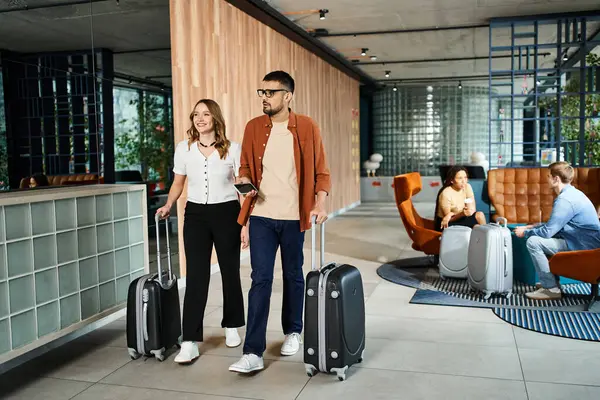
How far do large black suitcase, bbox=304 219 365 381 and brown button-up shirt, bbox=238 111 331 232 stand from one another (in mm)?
234

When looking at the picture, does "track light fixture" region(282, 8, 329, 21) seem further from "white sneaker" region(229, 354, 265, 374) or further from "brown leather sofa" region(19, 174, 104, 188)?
"white sneaker" region(229, 354, 265, 374)

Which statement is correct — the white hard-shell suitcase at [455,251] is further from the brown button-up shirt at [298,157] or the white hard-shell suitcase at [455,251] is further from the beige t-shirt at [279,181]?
the beige t-shirt at [279,181]

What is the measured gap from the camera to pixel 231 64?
19.9 ft

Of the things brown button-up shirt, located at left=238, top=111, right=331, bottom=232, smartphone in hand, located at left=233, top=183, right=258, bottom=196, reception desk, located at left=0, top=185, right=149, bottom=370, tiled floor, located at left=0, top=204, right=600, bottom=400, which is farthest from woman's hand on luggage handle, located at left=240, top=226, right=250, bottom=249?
reception desk, located at left=0, top=185, right=149, bottom=370

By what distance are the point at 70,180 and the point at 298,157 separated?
1.49m

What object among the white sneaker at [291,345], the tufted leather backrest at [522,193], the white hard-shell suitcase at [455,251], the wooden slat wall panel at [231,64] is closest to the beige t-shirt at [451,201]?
the white hard-shell suitcase at [455,251]

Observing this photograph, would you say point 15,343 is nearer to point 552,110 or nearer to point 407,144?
point 552,110

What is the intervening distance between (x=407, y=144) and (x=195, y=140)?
12435 mm

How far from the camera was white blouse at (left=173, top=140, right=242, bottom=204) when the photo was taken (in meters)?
3.05

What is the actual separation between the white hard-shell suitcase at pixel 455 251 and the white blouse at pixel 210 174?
245 centimetres

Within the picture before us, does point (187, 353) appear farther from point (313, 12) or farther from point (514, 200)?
point (313, 12)

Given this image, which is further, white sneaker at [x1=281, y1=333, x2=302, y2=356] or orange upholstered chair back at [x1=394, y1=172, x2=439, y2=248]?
orange upholstered chair back at [x1=394, y1=172, x2=439, y2=248]

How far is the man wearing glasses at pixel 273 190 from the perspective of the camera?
290 cm

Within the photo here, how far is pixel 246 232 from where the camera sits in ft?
10.1
